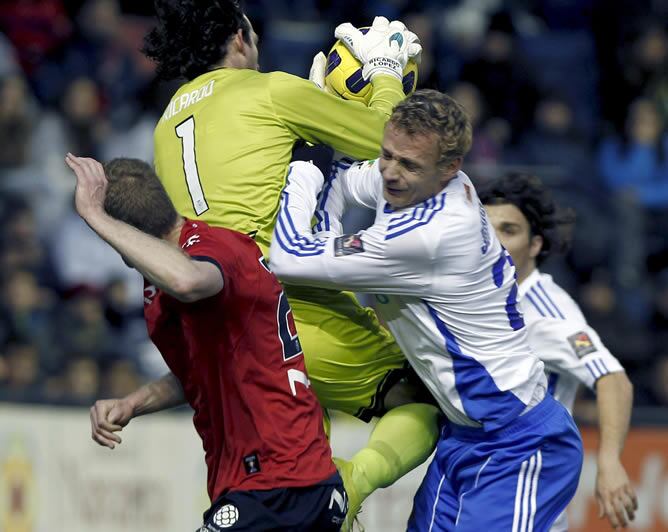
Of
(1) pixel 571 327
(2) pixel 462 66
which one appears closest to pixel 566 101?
(2) pixel 462 66

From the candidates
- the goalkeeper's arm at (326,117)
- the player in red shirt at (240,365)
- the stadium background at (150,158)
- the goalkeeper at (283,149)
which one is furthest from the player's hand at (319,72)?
the stadium background at (150,158)

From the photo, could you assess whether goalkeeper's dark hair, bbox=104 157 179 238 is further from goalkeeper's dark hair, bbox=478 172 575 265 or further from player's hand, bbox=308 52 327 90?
goalkeeper's dark hair, bbox=478 172 575 265

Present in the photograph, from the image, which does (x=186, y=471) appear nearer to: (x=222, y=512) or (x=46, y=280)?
(x=46, y=280)

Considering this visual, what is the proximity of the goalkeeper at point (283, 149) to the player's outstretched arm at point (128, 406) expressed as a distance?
544mm

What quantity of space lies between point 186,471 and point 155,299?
13.2 ft

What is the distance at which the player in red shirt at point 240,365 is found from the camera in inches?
177

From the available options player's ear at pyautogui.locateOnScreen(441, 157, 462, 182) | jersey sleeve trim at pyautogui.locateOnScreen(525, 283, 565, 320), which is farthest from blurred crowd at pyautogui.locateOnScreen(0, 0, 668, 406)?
player's ear at pyautogui.locateOnScreen(441, 157, 462, 182)

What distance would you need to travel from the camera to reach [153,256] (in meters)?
4.27

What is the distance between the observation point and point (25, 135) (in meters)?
10.5

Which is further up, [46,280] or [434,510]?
[434,510]

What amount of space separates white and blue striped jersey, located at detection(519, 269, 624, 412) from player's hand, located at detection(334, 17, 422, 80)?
1.25 metres

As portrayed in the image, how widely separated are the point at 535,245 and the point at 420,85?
3.78 meters

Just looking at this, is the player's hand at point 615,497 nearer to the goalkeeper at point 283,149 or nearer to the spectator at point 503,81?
the goalkeeper at point 283,149

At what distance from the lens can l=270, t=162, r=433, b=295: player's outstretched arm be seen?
4719 millimetres
